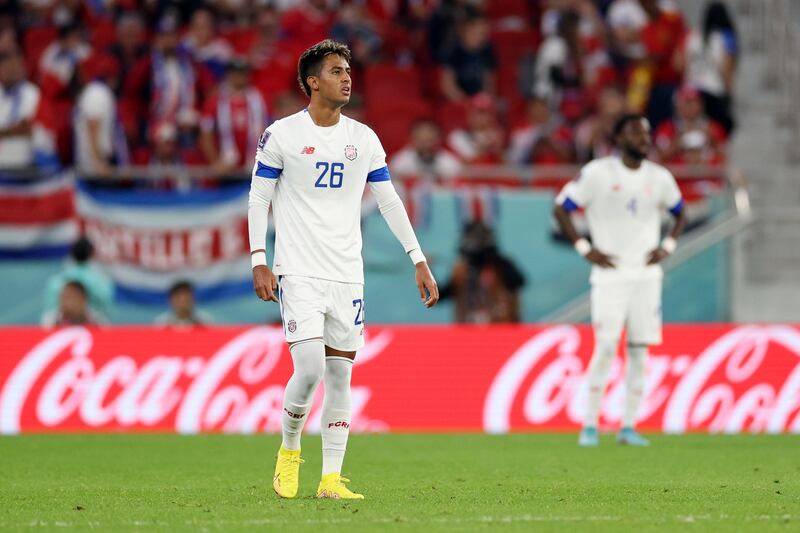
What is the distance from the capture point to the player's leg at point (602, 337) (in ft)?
42.8

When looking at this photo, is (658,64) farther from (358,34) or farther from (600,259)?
(600,259)

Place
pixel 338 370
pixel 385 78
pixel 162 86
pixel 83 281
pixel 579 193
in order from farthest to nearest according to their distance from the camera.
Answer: pixel 385 78, pixel 162 86, pixel 83 281, pixel 579 193, pixel 338 370

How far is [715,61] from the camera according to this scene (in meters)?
19.7

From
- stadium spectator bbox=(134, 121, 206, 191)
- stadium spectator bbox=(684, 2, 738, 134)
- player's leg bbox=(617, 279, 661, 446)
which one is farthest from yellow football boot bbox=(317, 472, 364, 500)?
stadium spectator bbox=(684, 2, 738, 134)

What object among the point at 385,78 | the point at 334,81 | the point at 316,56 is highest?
the point at 316,56

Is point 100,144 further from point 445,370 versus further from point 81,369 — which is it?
point 445,370

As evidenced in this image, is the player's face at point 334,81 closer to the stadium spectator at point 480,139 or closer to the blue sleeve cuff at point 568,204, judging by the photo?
the blue sleeve cuff at point 568,204

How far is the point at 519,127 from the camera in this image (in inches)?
758

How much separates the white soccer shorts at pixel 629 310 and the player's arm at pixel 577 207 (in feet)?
0.77

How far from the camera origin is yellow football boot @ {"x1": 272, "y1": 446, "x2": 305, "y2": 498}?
8.56 metres

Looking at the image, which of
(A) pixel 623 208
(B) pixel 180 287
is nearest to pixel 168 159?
(B) pixel 180 287

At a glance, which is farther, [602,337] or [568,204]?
[568,204]

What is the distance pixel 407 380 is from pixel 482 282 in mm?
2002

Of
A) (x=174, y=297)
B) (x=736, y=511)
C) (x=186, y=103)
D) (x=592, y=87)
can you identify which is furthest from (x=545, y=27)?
(x=736, y=511)
